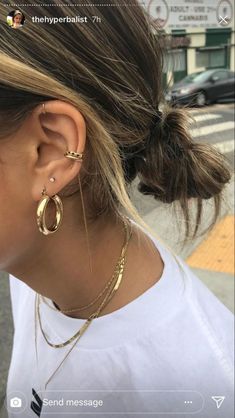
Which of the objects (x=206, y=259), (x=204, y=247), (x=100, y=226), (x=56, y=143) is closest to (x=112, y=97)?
(x=56, y=143)

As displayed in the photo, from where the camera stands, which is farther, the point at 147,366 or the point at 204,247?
the point at 204,247

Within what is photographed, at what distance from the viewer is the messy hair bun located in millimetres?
732

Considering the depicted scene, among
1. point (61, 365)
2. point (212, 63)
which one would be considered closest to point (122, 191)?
point (61, 365)

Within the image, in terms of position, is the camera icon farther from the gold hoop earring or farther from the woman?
the gold hoop earring

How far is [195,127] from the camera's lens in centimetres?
84

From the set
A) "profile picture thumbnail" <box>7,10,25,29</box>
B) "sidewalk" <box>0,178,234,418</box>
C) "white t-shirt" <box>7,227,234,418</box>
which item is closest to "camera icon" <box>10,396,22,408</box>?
"white t-shirt" <box>7,227,234,418</box>

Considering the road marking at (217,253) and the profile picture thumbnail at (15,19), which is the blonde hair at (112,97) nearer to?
the profile picture thumbnail at (15,19)

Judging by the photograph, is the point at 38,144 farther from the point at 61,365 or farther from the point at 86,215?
the point at 61,365

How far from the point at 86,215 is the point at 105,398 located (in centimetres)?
29

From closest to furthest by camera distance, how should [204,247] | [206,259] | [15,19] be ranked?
[15,19], [206,259], [204,247]

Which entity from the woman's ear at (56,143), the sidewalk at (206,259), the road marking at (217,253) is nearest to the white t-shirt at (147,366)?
the woman's ear at (56,143)

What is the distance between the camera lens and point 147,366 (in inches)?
25.2

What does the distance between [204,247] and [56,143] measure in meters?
2.10

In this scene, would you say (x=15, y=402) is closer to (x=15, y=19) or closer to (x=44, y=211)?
(x=44, y=211)
